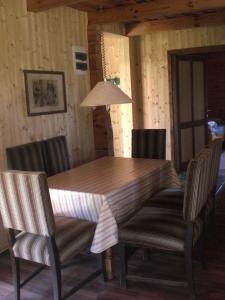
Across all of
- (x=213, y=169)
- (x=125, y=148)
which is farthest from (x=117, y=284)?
(x=125, y=148)

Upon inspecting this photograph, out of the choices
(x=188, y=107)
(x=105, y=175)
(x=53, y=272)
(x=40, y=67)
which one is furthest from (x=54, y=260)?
(x=188, y=107)

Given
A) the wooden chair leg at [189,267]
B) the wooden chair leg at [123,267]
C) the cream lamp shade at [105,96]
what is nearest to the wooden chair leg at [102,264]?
the wooden chair leg at [123,267]

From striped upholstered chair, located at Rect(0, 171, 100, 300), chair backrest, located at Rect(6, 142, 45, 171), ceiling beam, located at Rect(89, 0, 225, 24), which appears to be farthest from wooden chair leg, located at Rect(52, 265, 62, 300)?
ceiling beam, located at Rect(89, 0, 225, 24)

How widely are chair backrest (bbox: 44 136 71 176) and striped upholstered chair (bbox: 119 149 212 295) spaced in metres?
1.20

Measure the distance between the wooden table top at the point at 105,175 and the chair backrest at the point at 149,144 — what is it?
0.43 m

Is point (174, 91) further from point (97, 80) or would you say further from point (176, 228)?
point (176, 228)

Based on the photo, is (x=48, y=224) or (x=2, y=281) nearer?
(x=48, y=224)

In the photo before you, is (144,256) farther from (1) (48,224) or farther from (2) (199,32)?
A: (2) (199,32)

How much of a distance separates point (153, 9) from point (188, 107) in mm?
2628

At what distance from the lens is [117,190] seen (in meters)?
2.69

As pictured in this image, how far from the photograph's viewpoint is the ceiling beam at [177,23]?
522 centimetres

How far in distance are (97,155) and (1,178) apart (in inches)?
108

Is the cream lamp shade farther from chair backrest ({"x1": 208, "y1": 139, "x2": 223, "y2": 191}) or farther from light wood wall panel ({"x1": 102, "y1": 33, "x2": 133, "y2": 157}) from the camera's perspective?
light wood wall panel ({"x1": 102, "y1": 33, "x2": 133, "y2": 157})

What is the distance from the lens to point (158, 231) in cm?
253
